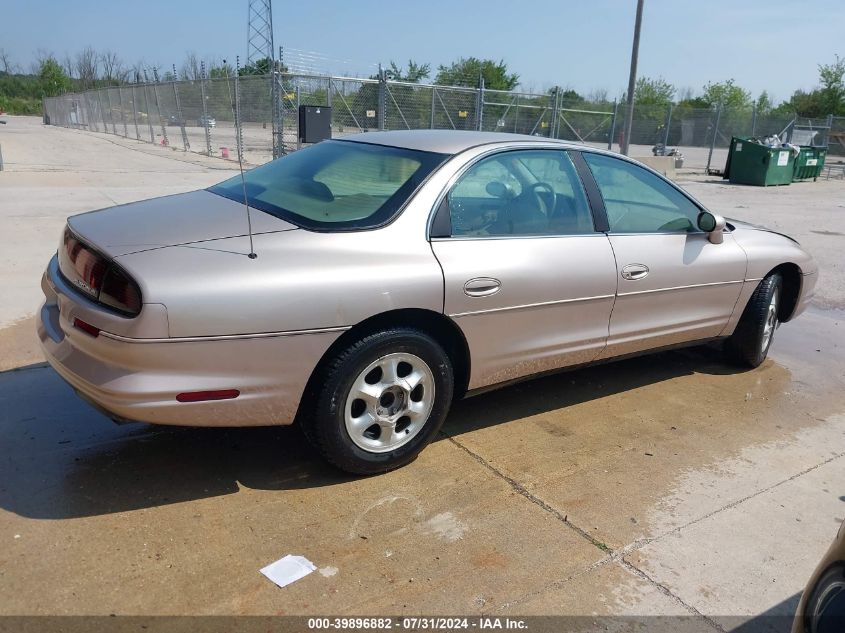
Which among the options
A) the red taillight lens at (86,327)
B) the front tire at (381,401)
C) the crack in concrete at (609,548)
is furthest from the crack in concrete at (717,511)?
the red taillight lens at (86,327)

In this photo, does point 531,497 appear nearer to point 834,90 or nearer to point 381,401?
point 381,401

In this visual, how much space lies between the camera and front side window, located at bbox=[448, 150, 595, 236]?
11.4ft

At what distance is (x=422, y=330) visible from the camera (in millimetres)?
3283

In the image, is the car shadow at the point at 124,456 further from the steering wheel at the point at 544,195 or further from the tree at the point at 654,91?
the tree at the point at 654,91

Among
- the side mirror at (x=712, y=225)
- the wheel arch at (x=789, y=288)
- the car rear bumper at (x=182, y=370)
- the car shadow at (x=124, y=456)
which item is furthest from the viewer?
the wheel arch at (x=789, y=288)

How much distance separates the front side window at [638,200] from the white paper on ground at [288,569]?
249 cm

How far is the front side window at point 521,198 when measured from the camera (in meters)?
3.48

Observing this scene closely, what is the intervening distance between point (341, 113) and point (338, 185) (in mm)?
14864

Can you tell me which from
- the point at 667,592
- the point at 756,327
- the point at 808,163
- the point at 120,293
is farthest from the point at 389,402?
the point at 808,163

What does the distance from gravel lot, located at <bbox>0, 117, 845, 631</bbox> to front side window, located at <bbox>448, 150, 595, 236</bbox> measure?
1.14 meters

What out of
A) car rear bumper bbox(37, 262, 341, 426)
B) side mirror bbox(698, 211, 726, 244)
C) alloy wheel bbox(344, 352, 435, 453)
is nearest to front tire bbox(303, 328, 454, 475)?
alloy wheel bbox(344, 352, 435, 453)

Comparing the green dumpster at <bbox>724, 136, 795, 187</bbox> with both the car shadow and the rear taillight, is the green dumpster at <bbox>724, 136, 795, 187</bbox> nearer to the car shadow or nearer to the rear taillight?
the car shadow

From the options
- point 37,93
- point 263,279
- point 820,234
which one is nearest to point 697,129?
point 820,234

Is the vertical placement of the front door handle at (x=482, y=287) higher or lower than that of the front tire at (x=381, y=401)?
higher
